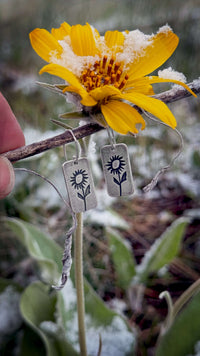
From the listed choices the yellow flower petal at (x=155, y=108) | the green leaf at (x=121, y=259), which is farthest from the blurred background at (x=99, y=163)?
the yellow flower petal at (x=155, y=108)

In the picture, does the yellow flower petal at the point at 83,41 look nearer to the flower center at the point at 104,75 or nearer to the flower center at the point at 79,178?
the flower center at the point at 104,75

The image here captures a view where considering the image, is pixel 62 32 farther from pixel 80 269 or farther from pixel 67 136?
pixel 80 269

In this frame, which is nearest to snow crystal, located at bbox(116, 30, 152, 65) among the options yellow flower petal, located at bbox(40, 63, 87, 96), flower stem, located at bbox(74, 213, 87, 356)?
yellow flower petal, located at bbox(40, 63, 87, 96)

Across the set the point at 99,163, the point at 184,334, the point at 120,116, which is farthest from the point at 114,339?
the point at 120,116

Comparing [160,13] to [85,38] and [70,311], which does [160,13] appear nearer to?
[85,38]

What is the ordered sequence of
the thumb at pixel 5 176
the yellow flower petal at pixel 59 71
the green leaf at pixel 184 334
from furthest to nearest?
the green leaf at pixel 184 334, the thumb at pixel 5 176, the yellow flower petal at pixel 59 71

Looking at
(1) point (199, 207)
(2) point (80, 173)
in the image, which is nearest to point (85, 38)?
(2) point (80, 173)
